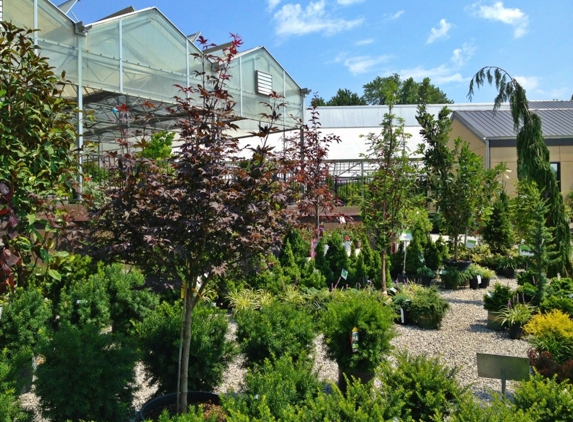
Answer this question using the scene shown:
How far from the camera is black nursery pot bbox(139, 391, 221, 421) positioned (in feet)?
12.3

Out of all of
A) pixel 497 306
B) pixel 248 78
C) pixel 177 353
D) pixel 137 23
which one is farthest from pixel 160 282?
pixel 248 78

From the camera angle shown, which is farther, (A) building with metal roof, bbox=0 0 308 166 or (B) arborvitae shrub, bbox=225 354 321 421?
(A) building with metal roof, bbox=0 0 308 166

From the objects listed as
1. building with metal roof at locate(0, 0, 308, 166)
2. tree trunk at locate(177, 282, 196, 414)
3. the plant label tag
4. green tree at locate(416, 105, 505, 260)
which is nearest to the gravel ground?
the plant label tag

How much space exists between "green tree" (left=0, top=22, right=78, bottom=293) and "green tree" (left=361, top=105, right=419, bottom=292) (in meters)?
5.32

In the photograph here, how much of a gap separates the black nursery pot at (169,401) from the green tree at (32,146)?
1222 mm

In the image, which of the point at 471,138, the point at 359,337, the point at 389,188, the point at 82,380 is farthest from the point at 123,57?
the point at 471,138

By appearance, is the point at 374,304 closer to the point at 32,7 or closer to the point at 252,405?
the point at 252,405

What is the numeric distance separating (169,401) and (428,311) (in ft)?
13.1

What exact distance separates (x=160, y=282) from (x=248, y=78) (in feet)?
37.9

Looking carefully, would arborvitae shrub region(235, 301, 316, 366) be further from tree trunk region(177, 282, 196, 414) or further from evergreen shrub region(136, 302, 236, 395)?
tree trunk region(177, 282, 196, 414)

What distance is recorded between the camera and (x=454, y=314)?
7.66 m

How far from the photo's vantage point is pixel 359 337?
4.37m

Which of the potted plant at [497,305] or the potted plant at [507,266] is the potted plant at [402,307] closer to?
the potted plant at [497,305]

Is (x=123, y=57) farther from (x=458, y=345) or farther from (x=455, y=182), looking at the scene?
(x=458, y=345)
